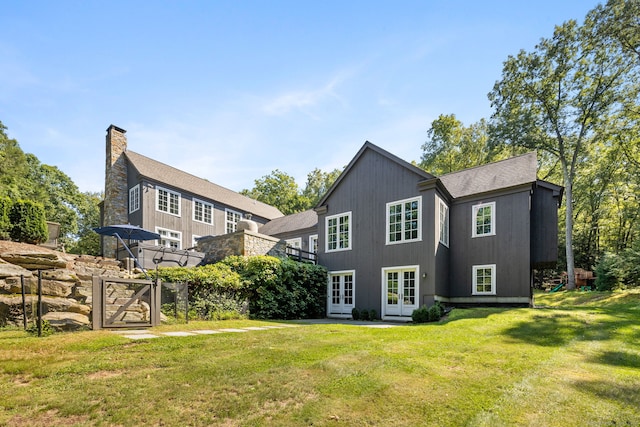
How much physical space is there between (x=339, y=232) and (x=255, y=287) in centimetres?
504

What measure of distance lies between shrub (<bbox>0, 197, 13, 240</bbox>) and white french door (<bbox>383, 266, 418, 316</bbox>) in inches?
569

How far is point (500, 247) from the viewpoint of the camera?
13188mm

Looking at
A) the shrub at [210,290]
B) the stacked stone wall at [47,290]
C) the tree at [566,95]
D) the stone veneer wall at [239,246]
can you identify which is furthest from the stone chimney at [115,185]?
the tree at [566,95]

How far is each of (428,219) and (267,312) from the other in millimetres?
7041

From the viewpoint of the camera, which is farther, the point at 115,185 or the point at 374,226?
the point at 115,185

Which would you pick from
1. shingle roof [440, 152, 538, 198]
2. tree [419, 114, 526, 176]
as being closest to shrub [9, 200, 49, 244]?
shingle roof [440, 152, 538, 198]

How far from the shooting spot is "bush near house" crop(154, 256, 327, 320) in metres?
10.5

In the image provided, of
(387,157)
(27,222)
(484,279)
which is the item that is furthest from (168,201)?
(484,279)

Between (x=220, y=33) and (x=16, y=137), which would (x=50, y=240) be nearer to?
(x=220, y=33)

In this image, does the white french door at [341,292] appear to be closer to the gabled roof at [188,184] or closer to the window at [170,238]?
the window at [170,238]

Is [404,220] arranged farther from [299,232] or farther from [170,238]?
[170,238]

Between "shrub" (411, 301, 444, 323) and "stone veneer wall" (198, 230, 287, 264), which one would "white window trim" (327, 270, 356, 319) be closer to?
"stone veneer wall" (198, 230, 287, 264)

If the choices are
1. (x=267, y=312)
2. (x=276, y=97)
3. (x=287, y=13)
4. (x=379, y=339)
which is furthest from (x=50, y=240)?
(x=379, y=339)

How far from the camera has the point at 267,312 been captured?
1227 cm
